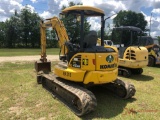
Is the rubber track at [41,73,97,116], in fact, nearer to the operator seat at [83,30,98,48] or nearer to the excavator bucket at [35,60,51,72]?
the operator seat at [83,30,98,48]

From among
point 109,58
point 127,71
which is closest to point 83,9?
point 109,58

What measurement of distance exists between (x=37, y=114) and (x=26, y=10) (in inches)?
2081

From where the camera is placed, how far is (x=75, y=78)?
580 centimetres

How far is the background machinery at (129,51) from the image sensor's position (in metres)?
9.70

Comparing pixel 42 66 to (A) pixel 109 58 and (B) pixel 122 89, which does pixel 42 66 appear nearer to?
(B) pixel 122 89

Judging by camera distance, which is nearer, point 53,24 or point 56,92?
point 56,92

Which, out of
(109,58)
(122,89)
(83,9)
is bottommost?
(122,89)

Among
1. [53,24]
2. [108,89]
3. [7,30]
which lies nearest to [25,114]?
[108,89]

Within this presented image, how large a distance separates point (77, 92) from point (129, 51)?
5389 millimetres

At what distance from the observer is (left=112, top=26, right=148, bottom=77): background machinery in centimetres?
970

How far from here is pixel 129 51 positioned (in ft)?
32.7

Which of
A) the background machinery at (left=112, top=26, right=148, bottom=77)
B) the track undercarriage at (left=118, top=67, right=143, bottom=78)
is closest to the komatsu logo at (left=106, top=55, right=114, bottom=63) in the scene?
the background machinery at (left=112, top=26, right=148, bottom=77)

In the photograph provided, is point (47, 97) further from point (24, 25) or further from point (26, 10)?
point (26, 10)

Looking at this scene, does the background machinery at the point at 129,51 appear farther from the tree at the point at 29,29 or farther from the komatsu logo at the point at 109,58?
the tree at the point at 29,29
